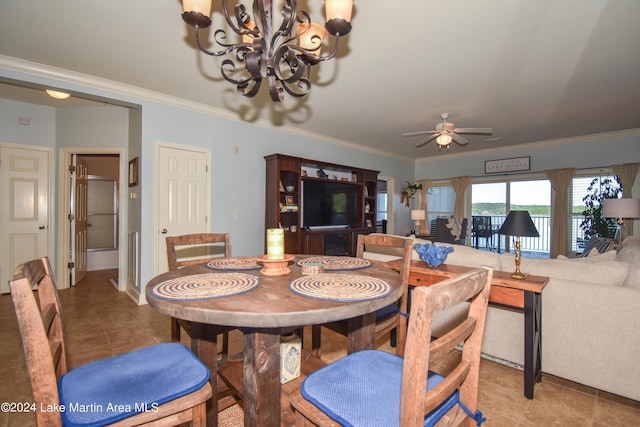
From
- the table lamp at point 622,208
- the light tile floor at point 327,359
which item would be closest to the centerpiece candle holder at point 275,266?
the light tile floor at point 327,359

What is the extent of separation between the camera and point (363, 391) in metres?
0.90

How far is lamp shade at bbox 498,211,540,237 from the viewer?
6.14 ft

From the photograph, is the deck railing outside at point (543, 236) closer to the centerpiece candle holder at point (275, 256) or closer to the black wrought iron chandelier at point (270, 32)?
the black wrought iron chandelier at point (270, 32)

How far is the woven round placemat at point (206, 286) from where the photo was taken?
3.24 ft

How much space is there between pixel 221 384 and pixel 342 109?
3.45 m

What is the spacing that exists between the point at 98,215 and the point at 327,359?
19.1 feet

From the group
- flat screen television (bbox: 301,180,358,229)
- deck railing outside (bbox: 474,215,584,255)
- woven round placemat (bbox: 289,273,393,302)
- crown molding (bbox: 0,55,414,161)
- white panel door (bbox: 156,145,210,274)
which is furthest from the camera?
deck railing outside (bbox: 474,215,584,255)

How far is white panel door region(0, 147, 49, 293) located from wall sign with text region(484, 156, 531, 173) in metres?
7.82

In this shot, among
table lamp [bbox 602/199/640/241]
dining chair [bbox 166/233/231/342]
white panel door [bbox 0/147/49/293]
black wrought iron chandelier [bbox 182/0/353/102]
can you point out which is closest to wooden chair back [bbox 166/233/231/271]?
dining chair [bbox 166/233/231/342]

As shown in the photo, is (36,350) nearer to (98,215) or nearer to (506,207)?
(98,215)

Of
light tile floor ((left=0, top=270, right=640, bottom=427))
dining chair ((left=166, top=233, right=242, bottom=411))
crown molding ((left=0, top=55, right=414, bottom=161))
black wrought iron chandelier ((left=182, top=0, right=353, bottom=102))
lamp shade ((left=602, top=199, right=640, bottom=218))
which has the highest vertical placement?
crown molding ((left=0, top=55, right=414, bottom=161))

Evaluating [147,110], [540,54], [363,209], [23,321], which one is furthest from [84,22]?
[363,209]

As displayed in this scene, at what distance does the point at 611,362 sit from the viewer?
5.38 feet

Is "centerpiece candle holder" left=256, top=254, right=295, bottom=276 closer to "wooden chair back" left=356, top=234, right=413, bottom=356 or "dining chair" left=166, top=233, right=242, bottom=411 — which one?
"dining chair" left=166, top=233, right=242, bottom=411
